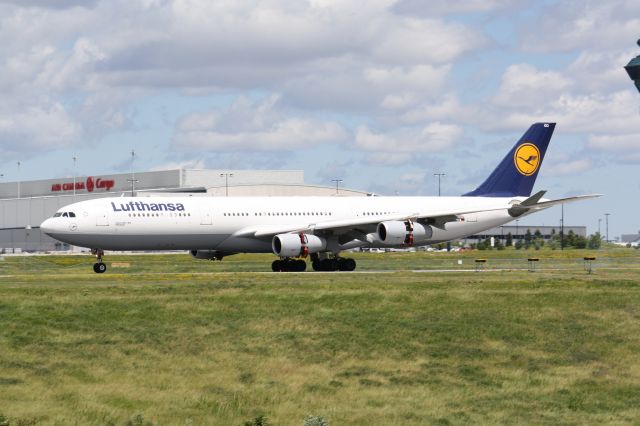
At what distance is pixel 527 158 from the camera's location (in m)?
81.3

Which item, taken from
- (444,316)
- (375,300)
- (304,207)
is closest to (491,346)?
(444,316)

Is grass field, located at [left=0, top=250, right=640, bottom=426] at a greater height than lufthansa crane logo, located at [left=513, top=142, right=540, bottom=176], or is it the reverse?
lufthansa crane logo, located at [left=513, top=142, right=540, bottom=176]

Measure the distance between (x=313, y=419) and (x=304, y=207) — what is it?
44.8 metres

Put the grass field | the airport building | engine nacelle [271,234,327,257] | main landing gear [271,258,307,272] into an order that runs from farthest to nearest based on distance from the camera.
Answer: the airport building → main landing gear [271,258,307,272] → engine nacelle [271,234,327,257] → the grass field

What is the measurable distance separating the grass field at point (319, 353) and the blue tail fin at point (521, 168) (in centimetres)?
2428

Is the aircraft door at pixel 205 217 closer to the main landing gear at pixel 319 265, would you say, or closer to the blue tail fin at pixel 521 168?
the main landing gear at pixel 319 265

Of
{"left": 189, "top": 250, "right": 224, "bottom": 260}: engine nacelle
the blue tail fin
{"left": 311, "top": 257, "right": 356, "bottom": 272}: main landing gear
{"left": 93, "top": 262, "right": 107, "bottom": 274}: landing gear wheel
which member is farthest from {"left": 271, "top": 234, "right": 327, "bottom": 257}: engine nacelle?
the blue tail fin

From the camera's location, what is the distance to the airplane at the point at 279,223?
66750 millimetres

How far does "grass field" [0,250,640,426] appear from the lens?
3581cm

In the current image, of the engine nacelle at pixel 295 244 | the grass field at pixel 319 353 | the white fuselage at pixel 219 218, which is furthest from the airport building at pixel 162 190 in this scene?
the grass field at pixel 319 353

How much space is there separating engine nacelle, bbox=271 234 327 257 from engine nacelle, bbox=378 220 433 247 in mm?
4045

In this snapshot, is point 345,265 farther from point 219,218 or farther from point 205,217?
point 205,217

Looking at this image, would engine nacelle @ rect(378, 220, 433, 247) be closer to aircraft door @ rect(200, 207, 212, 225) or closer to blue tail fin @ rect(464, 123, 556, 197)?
aircraft door @ rect(200, 207, 212, 225)

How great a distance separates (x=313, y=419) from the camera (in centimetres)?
2859
